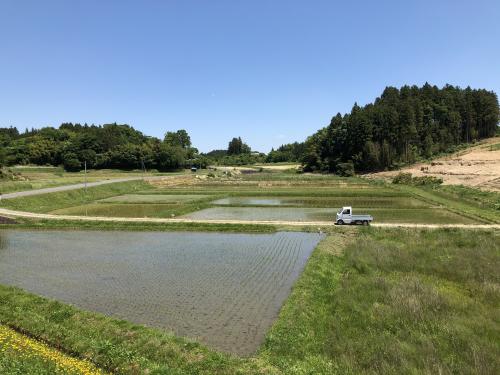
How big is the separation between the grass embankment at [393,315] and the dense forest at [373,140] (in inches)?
2873

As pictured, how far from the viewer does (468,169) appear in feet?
222

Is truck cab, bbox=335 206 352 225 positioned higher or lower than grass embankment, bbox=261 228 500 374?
higher

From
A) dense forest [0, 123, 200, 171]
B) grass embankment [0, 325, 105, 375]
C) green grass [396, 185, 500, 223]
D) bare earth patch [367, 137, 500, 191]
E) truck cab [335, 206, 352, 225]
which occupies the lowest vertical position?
green grass [396, 185, 500, 223]

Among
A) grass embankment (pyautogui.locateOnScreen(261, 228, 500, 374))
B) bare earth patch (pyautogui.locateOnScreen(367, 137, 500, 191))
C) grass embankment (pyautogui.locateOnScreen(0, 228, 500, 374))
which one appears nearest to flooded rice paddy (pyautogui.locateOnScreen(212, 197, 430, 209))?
bare earth patch (pyautogui.locateOnScreen(367, 137, 500, 191))

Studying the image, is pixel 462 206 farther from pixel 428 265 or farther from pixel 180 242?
pixel 180 242

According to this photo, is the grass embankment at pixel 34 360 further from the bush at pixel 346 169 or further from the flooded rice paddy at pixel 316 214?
the bush at pixel 346 169

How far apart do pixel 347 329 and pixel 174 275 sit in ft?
29.1

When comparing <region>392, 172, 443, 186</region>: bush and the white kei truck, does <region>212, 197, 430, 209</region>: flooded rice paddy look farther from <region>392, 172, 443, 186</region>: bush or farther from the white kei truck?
<region>392, 172, 443, 186</region>: bush

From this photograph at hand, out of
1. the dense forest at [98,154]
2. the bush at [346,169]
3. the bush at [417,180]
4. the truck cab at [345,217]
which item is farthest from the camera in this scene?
the dense forest at [98,154]

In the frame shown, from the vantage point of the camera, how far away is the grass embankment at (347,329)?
949cm

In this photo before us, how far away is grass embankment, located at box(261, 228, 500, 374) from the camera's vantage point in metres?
9.52

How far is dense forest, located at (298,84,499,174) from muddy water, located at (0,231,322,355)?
70550 mm

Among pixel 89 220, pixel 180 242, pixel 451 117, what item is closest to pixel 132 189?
pixel 89 220

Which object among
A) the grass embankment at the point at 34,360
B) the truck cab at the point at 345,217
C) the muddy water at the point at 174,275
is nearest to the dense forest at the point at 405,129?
the truck cab at the point at 345,217
